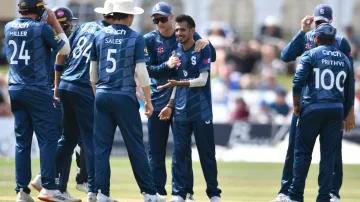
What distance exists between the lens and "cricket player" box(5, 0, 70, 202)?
10992 mm

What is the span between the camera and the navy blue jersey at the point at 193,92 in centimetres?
1171

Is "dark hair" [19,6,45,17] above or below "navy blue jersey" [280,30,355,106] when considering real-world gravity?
above

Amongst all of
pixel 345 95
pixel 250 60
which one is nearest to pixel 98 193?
pixel 345 95

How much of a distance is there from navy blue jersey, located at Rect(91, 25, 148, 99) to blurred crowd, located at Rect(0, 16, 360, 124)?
11.1 m

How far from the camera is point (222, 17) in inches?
1040

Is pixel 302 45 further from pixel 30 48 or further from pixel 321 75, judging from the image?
pixel 30 48

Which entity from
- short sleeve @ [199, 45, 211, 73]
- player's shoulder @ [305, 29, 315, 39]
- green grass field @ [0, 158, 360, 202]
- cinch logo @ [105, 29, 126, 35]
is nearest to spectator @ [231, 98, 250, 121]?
green grass field @ [0, 158, 360, 202]

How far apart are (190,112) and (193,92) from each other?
0.25m

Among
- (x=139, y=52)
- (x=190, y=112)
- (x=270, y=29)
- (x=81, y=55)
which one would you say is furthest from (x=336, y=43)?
(x=270, y=29)

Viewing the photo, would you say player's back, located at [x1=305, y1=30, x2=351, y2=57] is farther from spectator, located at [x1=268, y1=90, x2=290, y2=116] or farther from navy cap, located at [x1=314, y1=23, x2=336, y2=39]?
spectator, located at [x1=268, y1=90, x2=290, y2=116]

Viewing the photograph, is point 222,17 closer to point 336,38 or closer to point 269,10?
point 269,10

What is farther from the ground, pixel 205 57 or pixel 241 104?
pixel 205 57

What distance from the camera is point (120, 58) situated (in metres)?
10.7

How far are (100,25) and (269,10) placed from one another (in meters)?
14.7
